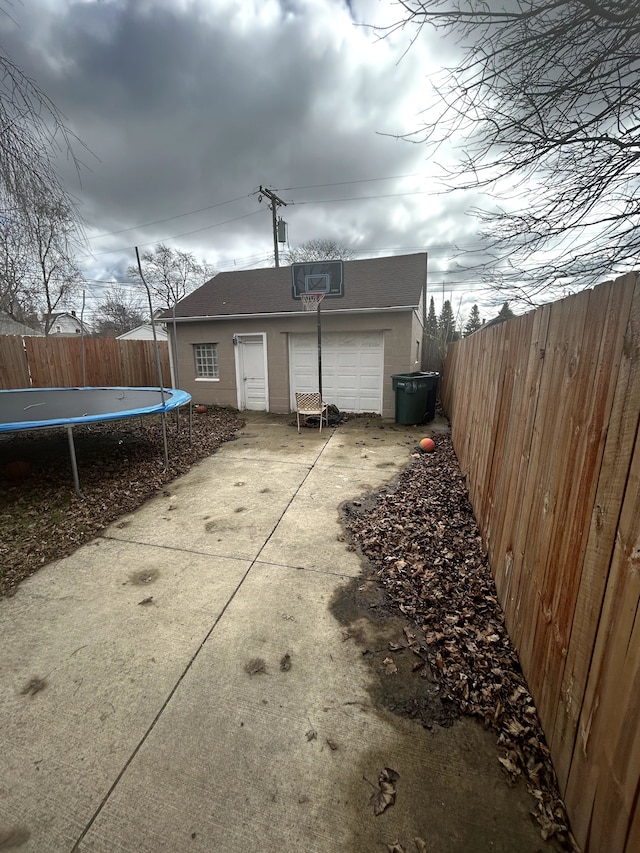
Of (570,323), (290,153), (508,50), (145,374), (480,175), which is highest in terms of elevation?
(290,153)

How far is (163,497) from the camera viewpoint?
4480mm

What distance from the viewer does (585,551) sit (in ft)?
4.32

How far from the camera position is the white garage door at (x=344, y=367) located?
9.34 meters

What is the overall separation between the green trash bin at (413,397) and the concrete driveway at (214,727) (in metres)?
5.69

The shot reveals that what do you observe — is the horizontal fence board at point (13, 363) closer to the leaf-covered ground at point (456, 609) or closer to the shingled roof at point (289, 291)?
the shingled roof at point (289, 291)

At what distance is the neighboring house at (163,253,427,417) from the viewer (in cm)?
909

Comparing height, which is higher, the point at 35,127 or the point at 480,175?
the point at 35,127

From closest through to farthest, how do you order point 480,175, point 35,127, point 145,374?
point 35,127, point 480,175, point 145,374

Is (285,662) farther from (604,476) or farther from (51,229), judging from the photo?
(51,229)

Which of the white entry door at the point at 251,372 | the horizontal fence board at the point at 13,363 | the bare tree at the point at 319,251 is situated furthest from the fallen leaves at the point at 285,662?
the bare tree at the point at 319,251

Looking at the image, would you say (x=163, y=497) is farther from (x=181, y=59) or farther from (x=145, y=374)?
(x=145, y=374)

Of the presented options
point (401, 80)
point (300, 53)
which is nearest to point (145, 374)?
point (300, 53)

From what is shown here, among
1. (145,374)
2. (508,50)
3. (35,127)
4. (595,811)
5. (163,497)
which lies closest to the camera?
(595,811)

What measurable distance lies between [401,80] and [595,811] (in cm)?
437
